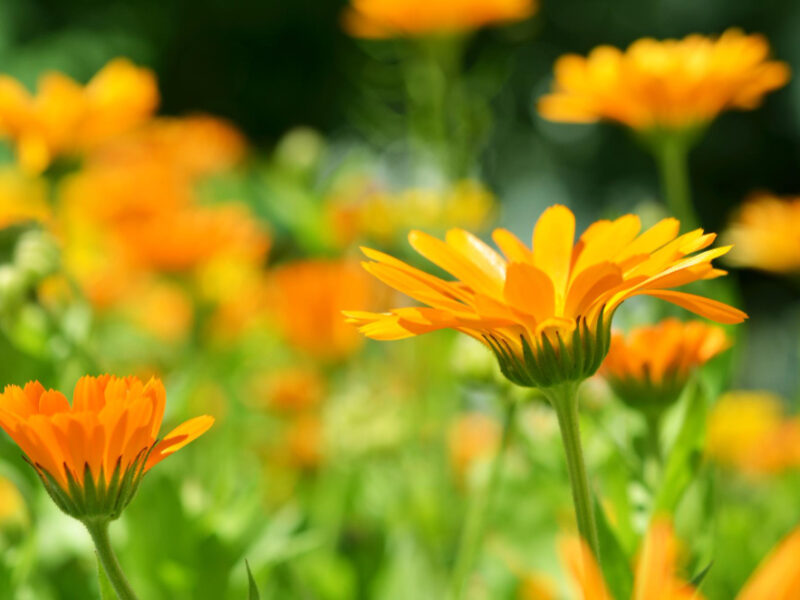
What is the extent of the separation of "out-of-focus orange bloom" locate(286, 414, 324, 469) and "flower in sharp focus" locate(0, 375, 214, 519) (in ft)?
1.89

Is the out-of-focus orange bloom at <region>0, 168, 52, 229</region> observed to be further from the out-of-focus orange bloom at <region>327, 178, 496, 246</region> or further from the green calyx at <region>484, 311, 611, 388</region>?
the green calyx at <region>484, 311, 611, 388</region>

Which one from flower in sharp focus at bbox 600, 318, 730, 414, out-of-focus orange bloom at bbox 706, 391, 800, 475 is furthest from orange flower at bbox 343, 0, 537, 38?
flower in sharp focus at bbox 600, 318, 730, 414

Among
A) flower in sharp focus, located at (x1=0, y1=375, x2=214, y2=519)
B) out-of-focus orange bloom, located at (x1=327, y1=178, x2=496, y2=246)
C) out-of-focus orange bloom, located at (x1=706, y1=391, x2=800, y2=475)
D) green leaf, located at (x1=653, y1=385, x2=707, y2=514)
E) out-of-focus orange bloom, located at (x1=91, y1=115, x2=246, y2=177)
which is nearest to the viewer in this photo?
flower in sharp focus, located at (x1=0, y1=375, x2=214, y2=519)

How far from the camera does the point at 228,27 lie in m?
3.10

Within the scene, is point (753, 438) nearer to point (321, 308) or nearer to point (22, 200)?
point (321, 308)

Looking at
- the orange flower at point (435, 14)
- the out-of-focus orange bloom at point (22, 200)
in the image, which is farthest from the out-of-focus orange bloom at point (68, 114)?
the orange flower at point (435, 14)

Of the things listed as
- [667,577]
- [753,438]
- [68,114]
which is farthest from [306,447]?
[667,577]

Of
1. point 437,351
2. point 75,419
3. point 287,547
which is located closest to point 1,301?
point 287,547

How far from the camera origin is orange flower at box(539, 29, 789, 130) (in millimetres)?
585

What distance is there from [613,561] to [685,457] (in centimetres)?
6

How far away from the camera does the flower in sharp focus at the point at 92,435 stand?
1.02 ft

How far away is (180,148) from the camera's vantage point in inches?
57.2

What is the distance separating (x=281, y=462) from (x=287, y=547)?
36cm

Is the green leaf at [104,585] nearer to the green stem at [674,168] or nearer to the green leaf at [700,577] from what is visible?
the green leaf at [700,577]
